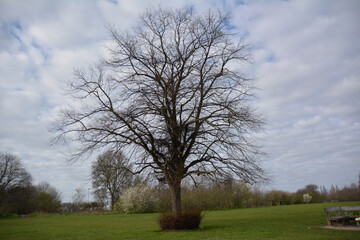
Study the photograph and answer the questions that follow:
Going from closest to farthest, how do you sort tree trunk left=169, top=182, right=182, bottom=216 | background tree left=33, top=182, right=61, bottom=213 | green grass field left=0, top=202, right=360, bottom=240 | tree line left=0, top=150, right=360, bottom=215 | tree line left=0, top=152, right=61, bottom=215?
green grass field left=0, top=202, right=360, bottom=240, tree trunk left=169, top=182, right=182, bottom=216, tree line left=0, top=150, right=360, bottom=215, tree line left=0, top=152, right=61, bottom=215, background tree left=33, top=182, right=61, bottom=213

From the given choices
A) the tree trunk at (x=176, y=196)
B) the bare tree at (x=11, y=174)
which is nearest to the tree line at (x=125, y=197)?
the bare tree at (x=11, y=174)

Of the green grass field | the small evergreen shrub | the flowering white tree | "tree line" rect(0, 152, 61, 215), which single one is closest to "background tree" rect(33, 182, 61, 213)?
"tree line" rect(0, 152, 61, 215)

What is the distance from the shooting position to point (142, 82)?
1509 cm

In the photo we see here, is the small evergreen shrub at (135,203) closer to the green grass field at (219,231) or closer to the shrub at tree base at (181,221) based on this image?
the green grass field at (219,231)

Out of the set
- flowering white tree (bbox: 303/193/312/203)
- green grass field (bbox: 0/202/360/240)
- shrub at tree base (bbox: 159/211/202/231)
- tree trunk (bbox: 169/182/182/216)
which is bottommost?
flowering white tree (bbox: 303/193/312/203)

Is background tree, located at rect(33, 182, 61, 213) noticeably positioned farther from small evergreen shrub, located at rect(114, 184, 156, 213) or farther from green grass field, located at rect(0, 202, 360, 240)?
green grass field, located at rect(0, 202, 360, 240)

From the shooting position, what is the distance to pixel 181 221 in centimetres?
1421

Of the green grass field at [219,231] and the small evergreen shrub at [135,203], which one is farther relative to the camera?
the small evergreen shrub at [135,203]

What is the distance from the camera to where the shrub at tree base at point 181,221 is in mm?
14250

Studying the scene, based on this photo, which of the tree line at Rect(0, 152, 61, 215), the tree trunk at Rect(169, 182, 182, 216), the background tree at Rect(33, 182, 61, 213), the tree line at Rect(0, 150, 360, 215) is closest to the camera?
the tree trunk at Rect(169, 182, 182, 216)

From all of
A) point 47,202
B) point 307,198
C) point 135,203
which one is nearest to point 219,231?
point 135,203

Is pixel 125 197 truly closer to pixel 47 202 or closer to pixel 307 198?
pixel 47 202

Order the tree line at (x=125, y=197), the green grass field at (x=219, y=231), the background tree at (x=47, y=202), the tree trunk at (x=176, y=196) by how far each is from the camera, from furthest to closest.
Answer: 1. the background tree at (x=47, y=202)
2. the tree line at (x=125, y=197)
3. the tree trunk at (x=176, y=196)
4. the green grass field at (x=219, y=231)

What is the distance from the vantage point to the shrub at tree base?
14250mm
